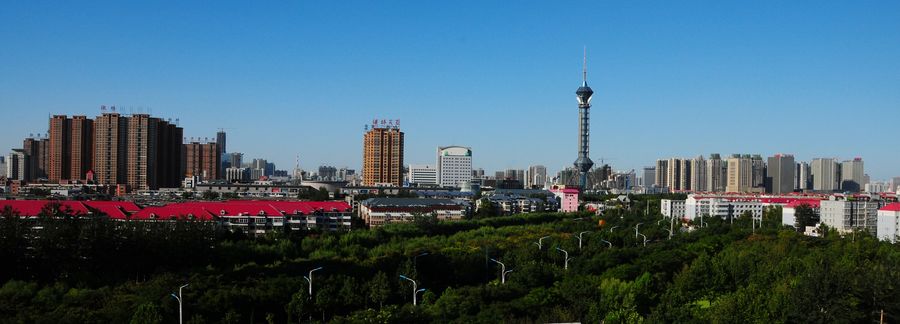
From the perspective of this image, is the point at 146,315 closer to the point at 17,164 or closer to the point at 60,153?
the point at 60,153

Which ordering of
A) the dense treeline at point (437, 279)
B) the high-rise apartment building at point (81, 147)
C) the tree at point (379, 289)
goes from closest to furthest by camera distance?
the dense treeline at point (437, 279) → the tree at point (379, 289) → the high-rise apartment building at point (81, 147)

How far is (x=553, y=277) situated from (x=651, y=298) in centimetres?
180

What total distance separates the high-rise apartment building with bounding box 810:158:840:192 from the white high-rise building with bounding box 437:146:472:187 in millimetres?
22024

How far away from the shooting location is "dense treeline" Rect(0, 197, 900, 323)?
977 centimetres

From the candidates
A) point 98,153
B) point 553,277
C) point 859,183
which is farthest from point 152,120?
point 859,183

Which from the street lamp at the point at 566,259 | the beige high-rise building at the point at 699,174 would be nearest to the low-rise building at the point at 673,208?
the street lamp at the point at 566,259

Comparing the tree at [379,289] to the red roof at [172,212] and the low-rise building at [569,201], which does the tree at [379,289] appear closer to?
the red roof at [172,212]

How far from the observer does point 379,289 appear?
11.2 m

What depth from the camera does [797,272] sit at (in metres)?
12.3

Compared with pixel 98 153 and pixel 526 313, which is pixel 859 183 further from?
pixel 526 313

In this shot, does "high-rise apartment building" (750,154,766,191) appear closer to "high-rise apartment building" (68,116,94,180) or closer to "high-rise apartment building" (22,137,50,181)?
"high-rise apartment building" (68,116,94,180)

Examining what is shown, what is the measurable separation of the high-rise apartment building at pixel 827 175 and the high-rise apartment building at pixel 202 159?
3652 centimetres

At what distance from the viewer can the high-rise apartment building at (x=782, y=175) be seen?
50562 millimetres

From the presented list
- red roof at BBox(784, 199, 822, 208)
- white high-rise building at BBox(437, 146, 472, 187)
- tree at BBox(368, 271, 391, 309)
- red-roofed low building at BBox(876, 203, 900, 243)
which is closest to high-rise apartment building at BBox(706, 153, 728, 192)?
white high-rise building at BBox(437, 146, 472, 187)
